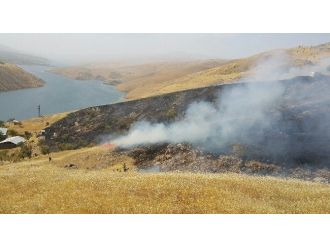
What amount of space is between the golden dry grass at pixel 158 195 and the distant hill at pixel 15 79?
104 meters

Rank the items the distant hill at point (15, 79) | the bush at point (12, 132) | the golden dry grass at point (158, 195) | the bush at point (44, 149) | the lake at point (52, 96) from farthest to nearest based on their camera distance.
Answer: the distant hill at point (15, 79) < the lake at point (52, 96) < the bush at point (12, 132) < the bush at point (44, 149) < the golden dry grass at point (158, 195)

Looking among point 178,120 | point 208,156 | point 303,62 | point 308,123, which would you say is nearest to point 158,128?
point 178,120

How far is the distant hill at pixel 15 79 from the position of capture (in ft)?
404

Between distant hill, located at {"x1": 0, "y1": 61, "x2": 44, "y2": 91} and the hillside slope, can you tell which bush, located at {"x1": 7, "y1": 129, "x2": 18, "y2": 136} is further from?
distant hill, located at {"x1": 0, "y1": 61, "x2": 44, "y2": 91}

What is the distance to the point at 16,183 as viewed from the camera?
23.1 metres

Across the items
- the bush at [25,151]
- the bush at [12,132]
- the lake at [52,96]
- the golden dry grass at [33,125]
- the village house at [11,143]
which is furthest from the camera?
the lake at [52,96]

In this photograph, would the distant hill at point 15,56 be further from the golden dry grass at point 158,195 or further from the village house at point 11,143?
the golden dry grass at point 158,195

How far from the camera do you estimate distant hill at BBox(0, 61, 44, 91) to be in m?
123

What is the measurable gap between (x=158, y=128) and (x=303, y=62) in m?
39.9

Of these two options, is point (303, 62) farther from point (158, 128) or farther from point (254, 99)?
point (158, 128)

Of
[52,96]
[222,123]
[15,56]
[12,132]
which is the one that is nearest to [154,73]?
[52,96]

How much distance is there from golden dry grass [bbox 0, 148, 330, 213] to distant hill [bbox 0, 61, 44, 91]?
104 meters

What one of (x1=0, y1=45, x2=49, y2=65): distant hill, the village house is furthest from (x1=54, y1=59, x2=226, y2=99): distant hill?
the village house

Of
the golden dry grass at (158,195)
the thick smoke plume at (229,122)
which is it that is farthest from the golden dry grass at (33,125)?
the golden dry grass at (158,195)
